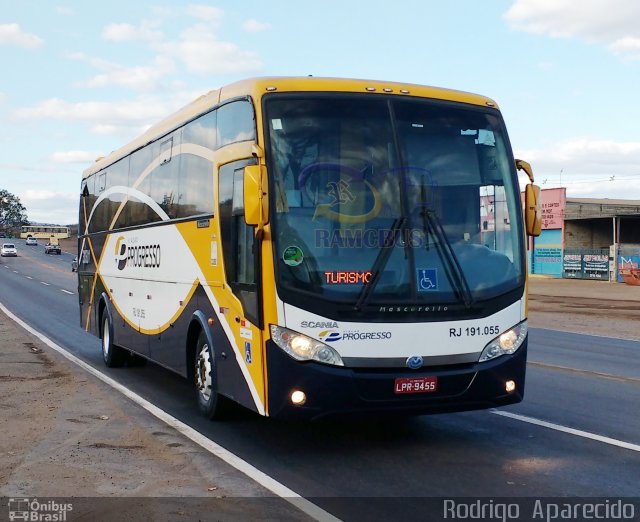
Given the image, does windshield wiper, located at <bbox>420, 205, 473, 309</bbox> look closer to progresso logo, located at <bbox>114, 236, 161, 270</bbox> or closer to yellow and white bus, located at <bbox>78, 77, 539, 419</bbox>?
yellow and white bus, located at <bbox>78, 77, 539, 419</bbox>

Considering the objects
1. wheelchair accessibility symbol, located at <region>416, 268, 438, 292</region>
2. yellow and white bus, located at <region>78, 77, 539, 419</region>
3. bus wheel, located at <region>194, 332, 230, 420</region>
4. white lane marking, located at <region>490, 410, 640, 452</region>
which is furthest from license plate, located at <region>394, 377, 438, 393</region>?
bus wheel, located at <region>194, 332, 230, 420</region>

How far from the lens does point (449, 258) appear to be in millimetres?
7531

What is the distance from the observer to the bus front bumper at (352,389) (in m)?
7.19

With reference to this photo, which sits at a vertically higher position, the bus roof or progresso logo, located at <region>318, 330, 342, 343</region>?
the bus roof

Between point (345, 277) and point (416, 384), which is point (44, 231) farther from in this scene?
point (416, 384)

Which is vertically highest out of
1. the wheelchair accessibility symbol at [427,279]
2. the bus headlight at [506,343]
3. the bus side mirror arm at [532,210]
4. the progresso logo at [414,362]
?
the bus side mirror arm at [532,210]

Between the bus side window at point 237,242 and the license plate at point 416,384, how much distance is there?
1.33 m

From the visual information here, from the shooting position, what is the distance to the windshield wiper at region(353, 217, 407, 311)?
7254mm

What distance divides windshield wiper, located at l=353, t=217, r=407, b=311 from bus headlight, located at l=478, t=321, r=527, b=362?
48.2 inches

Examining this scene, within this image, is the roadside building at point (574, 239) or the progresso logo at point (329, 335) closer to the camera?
the progresso logo at point (329, 335)

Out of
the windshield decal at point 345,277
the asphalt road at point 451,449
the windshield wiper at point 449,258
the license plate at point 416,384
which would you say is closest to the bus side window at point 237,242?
the windshield decal at point 345,277

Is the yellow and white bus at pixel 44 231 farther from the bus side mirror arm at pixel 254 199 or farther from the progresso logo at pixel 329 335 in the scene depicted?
the progresso logo at pixel 329 335

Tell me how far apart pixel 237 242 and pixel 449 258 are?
1976 mm

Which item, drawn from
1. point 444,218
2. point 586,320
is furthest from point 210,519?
point 586,320
